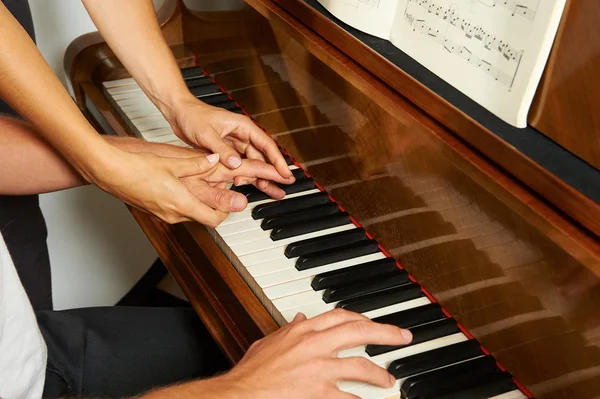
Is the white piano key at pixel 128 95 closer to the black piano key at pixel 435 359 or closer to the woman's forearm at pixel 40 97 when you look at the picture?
the woman's forearm at pixel 40 97

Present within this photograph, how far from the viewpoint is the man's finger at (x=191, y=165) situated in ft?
4.27

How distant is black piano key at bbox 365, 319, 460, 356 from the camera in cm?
112

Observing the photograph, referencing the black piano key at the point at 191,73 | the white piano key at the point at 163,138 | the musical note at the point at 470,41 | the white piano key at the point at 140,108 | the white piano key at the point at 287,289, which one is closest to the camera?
the musical note at the point at 470,41

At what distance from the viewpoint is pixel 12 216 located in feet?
6.30

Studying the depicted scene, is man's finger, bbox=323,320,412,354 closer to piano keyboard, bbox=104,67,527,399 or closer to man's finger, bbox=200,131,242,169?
piano keyboard, bbox=104,67,527,399

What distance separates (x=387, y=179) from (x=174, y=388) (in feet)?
1.71

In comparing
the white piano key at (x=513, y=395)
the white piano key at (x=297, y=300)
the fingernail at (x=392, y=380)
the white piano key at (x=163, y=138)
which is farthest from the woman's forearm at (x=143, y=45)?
the white piano key at (x=513, y=395)

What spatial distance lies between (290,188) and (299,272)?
0.25 metres

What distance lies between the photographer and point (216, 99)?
1.80m

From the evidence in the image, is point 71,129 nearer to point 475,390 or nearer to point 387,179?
point 387,179

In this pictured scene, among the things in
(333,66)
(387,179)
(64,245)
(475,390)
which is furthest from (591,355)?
(64,245)

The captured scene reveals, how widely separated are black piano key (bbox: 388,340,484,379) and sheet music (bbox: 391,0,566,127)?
0.36 meters

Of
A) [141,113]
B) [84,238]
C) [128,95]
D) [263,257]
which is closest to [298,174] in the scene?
[263,257]

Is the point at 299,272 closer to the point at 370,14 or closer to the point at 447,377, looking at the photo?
the point at 447,377
